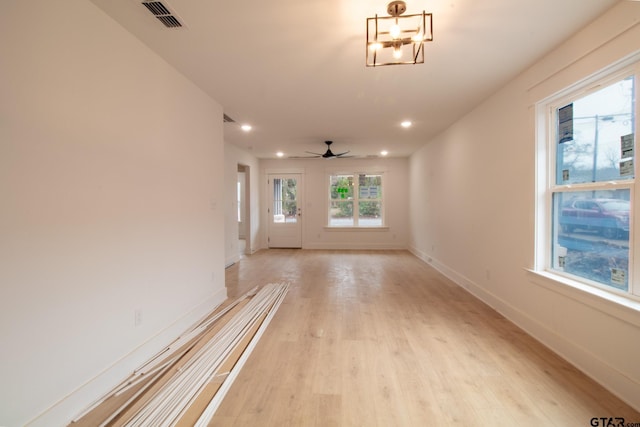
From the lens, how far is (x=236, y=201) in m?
5.88

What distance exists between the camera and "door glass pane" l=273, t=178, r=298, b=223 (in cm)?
767

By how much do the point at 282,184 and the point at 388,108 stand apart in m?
4.53

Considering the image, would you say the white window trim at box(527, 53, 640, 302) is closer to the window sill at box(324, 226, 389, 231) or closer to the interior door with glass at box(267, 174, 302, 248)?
the window sill at box(324, 226, 389, 231)

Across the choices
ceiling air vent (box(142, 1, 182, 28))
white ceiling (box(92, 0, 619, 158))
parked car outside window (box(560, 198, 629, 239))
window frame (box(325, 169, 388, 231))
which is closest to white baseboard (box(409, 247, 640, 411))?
parked car outside window (box(560, 198, 629, 239))

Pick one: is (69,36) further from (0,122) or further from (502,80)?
(502,80)

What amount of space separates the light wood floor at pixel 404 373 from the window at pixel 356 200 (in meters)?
4.10

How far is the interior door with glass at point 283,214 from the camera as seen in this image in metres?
7.66

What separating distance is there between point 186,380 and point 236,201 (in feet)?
14.1

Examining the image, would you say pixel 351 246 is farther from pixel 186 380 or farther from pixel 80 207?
pixel 80 207

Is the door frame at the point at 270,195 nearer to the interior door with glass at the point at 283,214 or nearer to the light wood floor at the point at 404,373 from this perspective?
the interior door with glass at the point at 283,214

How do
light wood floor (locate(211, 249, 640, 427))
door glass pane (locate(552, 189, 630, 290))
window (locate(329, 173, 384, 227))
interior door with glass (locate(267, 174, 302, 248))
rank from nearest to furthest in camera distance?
light wood floor (locate(211, 249, 640, 427)), door glass pane (locate(552, 189, 630, 290)), window (locate(329, 173, 384, 227)), interior door with glass (locate(267, 174, 302, 248))

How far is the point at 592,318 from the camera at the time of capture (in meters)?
1.95

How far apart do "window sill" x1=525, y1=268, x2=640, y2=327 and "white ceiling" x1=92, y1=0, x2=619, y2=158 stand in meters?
1.90

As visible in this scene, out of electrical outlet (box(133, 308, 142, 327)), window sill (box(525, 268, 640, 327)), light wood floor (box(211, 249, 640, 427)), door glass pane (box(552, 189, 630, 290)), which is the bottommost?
light wood floor (box(211, 249, 640, 427))
